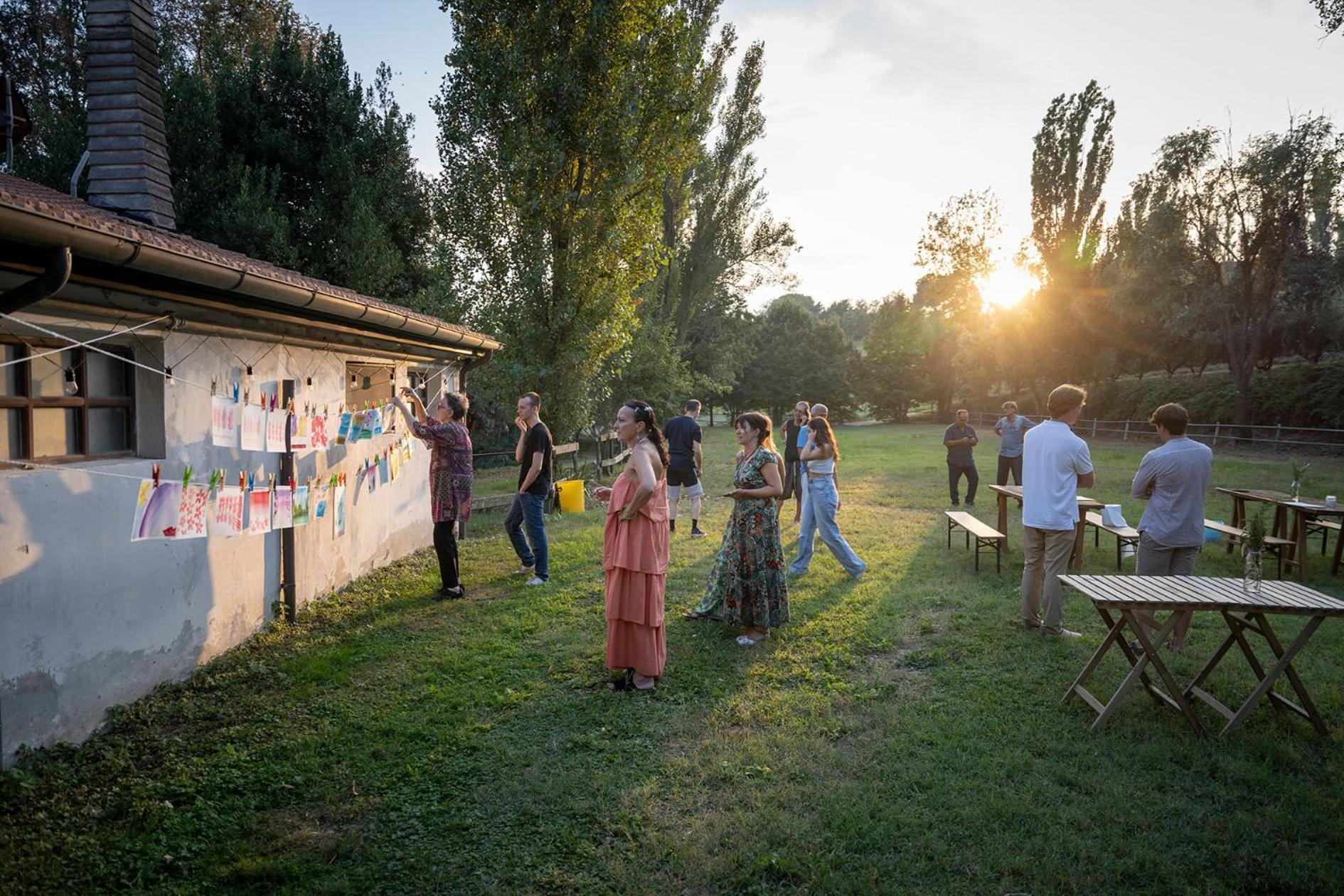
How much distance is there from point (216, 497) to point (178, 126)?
44.2ft

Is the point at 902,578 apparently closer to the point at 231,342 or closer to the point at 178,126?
the point at 231,342

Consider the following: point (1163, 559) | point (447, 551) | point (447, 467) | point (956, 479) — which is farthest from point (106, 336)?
point (956, 479)

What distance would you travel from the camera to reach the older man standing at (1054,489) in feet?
18.1

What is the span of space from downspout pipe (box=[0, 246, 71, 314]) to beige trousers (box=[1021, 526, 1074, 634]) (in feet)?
20.7

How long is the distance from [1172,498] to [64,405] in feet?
24.1

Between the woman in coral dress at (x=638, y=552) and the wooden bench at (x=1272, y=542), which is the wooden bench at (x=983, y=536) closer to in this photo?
the wooden bench at (x=1272, y=542)

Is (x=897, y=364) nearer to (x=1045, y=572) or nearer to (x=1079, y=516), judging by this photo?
(x=1079, y=516)

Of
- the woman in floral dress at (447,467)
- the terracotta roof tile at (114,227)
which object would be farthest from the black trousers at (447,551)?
the terracotta roof tile at (114,227)

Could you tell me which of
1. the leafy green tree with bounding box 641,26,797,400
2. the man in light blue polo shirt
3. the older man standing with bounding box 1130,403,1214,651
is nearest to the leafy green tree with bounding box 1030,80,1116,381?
the leafy green tree with bounding box 641,26,797,400

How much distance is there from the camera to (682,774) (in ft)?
12.7

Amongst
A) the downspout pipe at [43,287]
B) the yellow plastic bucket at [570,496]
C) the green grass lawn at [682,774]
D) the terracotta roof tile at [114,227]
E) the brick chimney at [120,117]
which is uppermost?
the brick chimney at [120,117]

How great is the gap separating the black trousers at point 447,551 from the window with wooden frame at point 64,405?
285 centimetres

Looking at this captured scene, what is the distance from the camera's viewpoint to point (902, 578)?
7.92 meters

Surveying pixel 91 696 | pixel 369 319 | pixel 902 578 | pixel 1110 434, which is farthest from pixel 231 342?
pixel 1110 434
